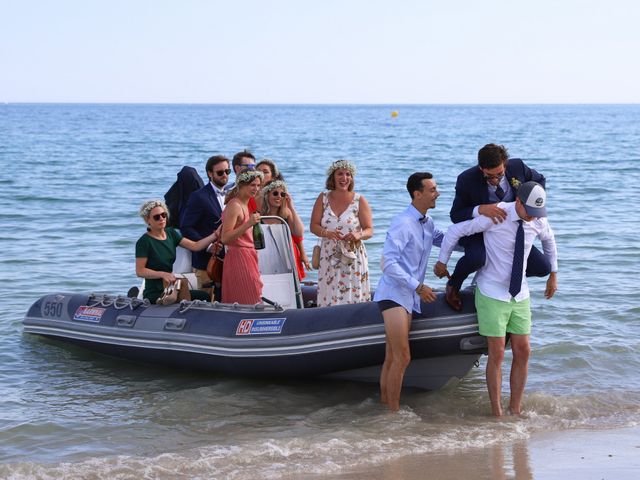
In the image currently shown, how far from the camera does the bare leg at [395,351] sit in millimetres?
5512

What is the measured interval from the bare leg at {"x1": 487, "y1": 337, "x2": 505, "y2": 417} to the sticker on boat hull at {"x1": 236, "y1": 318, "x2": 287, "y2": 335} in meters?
1.43

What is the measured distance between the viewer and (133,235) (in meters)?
13.6

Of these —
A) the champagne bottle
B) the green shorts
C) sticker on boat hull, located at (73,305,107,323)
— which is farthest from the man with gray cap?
sticker on boat hull, located at (73,305,107,323)

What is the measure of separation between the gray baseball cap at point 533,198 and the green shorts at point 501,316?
565mm

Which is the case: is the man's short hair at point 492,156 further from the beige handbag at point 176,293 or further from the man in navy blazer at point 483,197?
the beige handbag at point 176,293

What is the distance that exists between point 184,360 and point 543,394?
8.11 feet

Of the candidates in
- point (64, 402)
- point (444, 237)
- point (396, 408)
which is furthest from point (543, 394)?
point (64, 402)

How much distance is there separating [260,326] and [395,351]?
3.66ft

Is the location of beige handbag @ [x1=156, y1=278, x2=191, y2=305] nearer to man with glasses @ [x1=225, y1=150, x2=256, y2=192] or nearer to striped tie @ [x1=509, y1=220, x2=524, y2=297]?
man with glasses @ [x1=225, y1=150, x2=256, y2=192]

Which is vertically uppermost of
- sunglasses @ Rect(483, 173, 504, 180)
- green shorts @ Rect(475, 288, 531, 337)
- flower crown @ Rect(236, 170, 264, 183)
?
sunglasses @ Rect(483, 173, 504, 180)

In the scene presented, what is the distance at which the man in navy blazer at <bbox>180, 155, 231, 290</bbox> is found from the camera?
6.79 m

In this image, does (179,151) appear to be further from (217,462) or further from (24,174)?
(217,462)

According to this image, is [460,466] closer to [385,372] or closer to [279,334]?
[385,372]

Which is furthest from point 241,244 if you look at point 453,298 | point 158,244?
point 453,298
